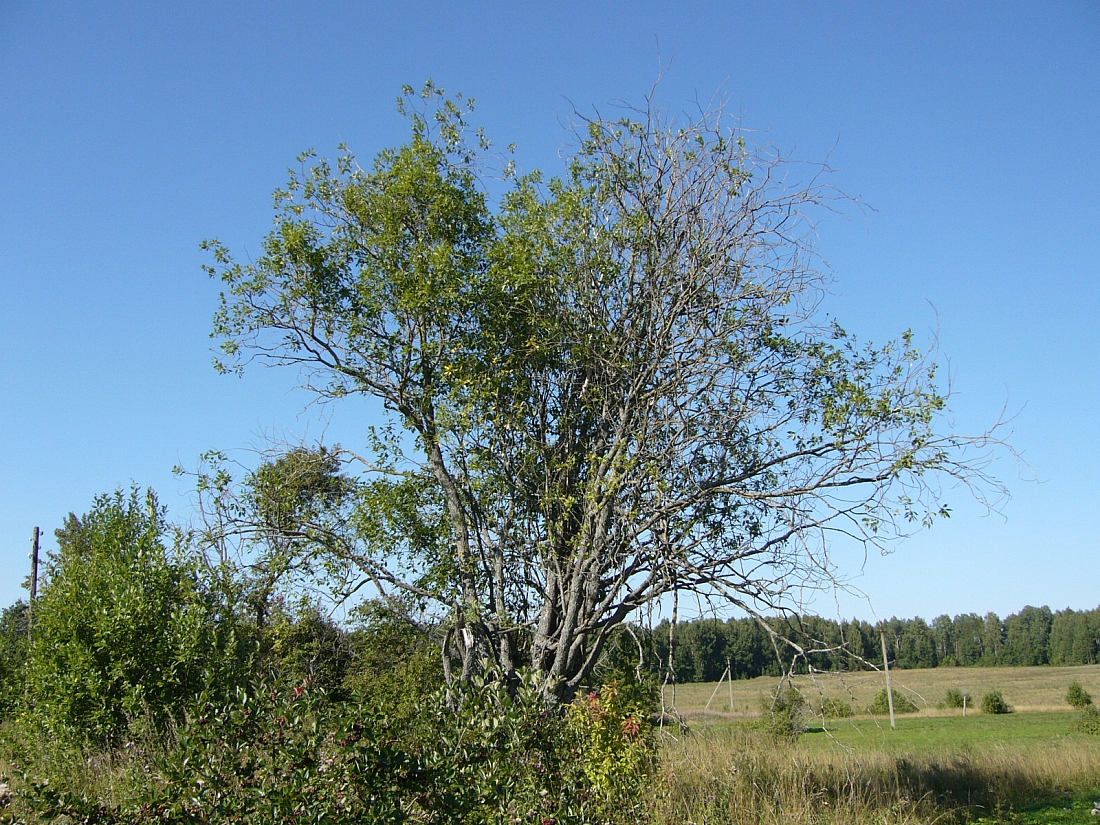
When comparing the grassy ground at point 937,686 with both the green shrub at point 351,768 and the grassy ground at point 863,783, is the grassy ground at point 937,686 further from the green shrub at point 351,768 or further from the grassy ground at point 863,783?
the green shrub at point 351,768

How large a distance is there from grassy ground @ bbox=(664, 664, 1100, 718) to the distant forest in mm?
275

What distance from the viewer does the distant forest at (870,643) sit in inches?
326

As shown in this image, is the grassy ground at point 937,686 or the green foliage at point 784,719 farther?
the green foliage at point 784,719

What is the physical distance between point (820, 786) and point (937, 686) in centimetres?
5970

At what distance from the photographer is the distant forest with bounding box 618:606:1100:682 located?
8.28 meters

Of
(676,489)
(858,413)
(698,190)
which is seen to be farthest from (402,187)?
(858,413)

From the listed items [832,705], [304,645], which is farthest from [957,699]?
[832,705]

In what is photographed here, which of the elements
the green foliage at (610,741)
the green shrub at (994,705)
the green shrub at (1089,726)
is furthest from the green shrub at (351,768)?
the green shrub at (994,705)

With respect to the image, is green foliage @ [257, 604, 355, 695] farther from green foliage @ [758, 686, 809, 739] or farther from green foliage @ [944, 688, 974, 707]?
green foliage @ [944, 688, 974, 707]

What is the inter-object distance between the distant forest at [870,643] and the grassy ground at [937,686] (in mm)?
275

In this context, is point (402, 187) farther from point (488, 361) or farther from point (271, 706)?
point (271, 706)

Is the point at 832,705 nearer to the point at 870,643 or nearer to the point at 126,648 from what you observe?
the point at 870,643

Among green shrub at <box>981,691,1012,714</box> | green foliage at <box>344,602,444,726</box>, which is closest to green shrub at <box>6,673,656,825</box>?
green foliage at <box>344,602,444,726</box>

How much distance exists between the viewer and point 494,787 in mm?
4238
